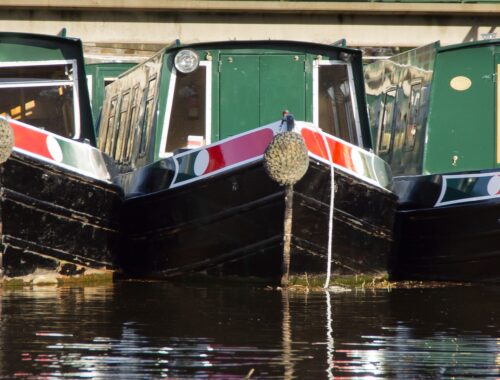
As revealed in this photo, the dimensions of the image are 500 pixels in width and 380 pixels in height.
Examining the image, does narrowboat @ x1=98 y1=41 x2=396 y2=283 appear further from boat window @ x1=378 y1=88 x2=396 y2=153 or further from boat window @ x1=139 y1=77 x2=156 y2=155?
boat window @ x1=378 y1=88 x2=396 y2=153

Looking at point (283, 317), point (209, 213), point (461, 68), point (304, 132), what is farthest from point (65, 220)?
point (461, 68)

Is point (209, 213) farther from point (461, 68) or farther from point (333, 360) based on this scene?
point (333, 360)

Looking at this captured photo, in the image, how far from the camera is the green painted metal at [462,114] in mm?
14250

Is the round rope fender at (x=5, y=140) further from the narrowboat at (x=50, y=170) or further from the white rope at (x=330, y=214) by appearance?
the white rope at (x=330, y=214)

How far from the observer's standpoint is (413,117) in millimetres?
14742

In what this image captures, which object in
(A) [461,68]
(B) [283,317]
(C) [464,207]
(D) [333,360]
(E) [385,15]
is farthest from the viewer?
(E) [385,15]

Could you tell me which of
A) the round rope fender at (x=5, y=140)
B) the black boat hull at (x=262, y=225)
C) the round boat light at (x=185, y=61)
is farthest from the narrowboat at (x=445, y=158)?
the round rope fender at (x=5, y=140)

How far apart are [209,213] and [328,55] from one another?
224 centimetres

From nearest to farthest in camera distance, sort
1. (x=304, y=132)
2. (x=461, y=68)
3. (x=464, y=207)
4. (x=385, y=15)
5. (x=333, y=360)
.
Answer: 1. (x=333, y=360)
2. (x=304, y=132)
3. (x=464, y=207)
4. (x=461, y=68)
5. (x=385, y=15)

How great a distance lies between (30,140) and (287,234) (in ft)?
7.57

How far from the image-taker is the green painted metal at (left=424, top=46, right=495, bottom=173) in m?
14.2

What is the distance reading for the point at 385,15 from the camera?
27.6 metres

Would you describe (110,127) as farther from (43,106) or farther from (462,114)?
(462,114)

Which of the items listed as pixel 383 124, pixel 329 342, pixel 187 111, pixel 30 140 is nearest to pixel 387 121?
pixel 383 124
